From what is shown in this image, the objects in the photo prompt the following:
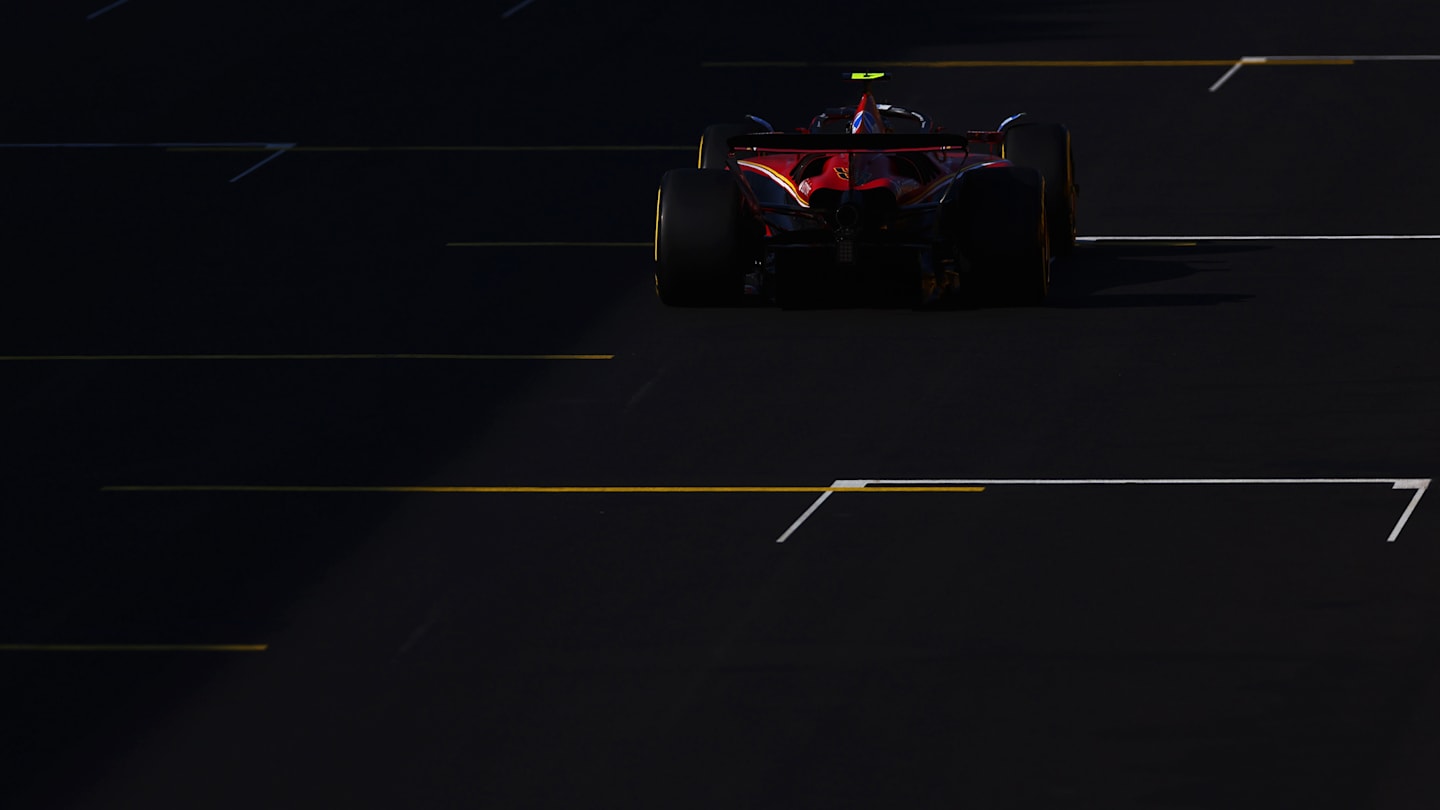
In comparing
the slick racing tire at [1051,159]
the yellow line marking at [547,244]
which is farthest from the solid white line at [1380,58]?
the yellow line marking at [547,244]

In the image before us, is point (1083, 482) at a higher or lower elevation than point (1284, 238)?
higher

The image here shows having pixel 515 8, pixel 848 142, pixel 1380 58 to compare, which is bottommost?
pixel 1380 58

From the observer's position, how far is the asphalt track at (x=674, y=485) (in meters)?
15.5

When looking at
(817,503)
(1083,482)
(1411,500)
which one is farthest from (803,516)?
(1411,500)

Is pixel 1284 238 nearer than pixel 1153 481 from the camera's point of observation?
No

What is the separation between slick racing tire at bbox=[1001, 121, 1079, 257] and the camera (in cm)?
2823

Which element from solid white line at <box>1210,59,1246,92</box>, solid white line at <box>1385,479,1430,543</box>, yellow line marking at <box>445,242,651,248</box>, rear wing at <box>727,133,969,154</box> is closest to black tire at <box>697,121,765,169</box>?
yellow line marking at <box>445,242,651,248</box>

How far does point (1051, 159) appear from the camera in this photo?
1113 inches

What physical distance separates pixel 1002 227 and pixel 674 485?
598 cm

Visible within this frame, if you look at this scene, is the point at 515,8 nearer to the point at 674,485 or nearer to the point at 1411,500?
the point at 674,485

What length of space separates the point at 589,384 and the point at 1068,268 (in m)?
6.20

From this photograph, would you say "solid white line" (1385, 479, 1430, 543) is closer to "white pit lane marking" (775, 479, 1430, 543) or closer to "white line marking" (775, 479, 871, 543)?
"white pit lane marking" (775, 479, 1430, 543)

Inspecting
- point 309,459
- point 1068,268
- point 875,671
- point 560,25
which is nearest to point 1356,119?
point 1068,268

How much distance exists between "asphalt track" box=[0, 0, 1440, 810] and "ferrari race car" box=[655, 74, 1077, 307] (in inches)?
14.1
